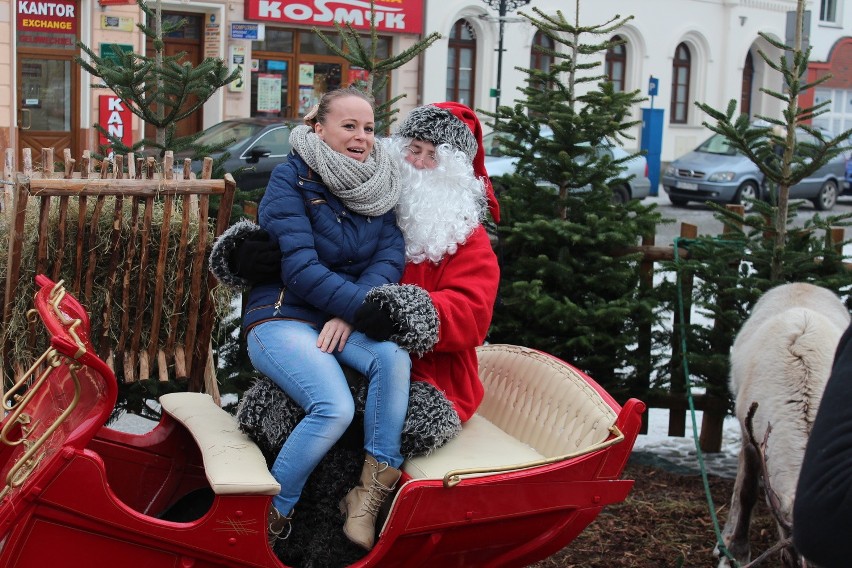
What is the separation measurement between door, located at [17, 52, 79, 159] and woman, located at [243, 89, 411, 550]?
16.1 meters

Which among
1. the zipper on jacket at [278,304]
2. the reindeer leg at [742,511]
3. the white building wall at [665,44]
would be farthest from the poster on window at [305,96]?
the zipper on jacket at [278,304]

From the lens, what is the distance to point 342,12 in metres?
22.5

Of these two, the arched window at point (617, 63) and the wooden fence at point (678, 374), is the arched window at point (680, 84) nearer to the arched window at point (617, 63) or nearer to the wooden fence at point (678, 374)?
the arched window at point (617, 63)

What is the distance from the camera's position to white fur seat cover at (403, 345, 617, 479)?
11.5ft

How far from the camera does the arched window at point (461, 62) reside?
24875 millimetres

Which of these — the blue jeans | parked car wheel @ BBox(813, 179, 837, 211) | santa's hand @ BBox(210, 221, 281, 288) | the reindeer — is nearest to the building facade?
parked car wheel @ BBox(813, 179, 837, 211)

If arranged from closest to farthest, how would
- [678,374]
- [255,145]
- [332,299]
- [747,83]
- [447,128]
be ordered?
[332,299]
[447,128]
[678,374]
[255,145]
[747,83]

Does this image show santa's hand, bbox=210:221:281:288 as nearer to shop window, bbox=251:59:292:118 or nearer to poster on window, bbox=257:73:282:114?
shop window, bbox=251:59:292:118

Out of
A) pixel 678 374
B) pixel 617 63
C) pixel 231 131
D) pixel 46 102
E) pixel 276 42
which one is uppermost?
pixel 617 63

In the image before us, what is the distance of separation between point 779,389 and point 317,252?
1848mm

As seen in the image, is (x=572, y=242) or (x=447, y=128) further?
(x=572, y=242)

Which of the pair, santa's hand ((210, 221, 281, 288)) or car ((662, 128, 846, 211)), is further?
Answer: car ((662, 128, 846, 211))

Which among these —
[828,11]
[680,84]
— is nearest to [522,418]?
[680,84]

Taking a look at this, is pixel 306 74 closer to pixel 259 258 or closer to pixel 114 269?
pixel 114 269
